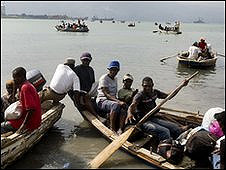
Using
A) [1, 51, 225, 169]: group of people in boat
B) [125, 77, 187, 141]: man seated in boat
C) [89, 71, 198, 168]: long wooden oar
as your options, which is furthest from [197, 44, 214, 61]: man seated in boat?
[89, 71, 198, 168]: long wooden oar

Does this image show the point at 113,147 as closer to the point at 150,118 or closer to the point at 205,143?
the point at 150,118

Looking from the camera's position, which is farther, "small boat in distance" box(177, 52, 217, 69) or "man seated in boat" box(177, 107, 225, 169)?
"small boat in distance" box(177, 52, 217, 69)

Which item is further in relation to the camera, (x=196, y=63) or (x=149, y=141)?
(x=196, y=63)

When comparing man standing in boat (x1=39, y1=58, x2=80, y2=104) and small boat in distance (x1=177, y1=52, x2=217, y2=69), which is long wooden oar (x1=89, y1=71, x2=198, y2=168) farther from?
small boat in distance (x1=177, y1=52, x2=217, y2=69)

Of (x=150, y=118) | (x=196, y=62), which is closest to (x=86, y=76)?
(x=150, y=118)

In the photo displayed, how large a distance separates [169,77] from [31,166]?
1113 centimetres

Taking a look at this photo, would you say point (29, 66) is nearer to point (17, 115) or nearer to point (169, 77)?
point (169, 77)

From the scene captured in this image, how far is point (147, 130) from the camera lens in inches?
264

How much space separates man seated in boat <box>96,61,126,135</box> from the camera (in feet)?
23.2

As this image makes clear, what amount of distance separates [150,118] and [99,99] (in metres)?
1.28

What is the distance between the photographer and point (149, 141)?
6711 mm

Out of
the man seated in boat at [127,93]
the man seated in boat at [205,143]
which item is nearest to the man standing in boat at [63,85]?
the man seated in boat at [127,93]

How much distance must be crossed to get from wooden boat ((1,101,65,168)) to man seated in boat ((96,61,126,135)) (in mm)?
1035

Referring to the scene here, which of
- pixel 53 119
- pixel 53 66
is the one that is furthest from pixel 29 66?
pixel 53 119
